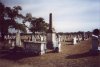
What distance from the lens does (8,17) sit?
21.7m

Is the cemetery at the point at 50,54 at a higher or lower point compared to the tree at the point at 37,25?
lower

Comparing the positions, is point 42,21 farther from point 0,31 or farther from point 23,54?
point 23,54

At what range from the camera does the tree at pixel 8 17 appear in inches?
806

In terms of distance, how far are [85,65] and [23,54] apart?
6.27 m

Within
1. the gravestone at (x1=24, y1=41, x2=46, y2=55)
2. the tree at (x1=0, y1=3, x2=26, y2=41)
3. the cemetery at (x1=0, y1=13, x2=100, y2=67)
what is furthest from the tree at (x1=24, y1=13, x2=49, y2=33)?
the gravestone at (x1=24, y1=41, x2=46, y2=55)

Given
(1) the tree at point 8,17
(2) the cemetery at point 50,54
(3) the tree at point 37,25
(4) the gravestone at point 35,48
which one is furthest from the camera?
(3) the tree at point 37,25

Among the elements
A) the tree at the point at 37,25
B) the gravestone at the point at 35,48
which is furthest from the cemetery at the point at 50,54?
the tree at the point at 37,25

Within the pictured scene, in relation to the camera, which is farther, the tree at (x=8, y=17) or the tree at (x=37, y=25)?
the tree at (x=37, y=25)

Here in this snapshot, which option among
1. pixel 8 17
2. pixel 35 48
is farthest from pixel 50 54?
pixel 8 17

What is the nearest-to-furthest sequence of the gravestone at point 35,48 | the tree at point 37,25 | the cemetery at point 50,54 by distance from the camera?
the cemetery at point 50,54
the gravestone at point 35,48
the tree at point 37,25

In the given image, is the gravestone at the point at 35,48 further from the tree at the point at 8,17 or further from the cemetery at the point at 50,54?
the tree at the point at 8,17

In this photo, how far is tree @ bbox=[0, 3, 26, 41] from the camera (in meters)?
20.5

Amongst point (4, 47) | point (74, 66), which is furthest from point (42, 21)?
point (74, 66)

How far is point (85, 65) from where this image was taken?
947 centimetres
